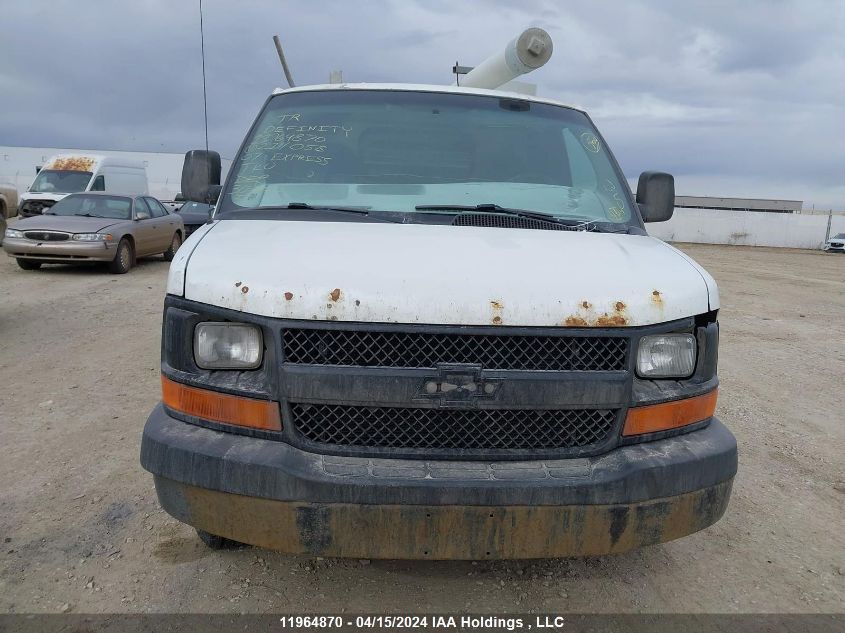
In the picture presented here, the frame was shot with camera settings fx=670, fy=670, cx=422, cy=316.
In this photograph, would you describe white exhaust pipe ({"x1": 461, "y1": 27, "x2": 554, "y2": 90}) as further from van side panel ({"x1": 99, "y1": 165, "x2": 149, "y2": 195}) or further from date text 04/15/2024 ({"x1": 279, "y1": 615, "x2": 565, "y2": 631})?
van side panel ({"x1": 99, "y1": 165, "x2": 149, "y2": 195})

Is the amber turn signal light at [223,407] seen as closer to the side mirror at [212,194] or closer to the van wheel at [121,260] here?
the side mirror at [212,194]

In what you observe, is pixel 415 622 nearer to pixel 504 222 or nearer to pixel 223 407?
pixel 223 407

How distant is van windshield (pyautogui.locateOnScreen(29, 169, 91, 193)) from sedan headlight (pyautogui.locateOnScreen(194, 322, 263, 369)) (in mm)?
18205

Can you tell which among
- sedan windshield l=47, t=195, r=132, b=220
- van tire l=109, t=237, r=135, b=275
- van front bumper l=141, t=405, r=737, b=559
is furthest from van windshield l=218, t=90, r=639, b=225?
sedan windshield l=47, t=195, r=132, b=220

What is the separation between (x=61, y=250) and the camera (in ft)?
38.3

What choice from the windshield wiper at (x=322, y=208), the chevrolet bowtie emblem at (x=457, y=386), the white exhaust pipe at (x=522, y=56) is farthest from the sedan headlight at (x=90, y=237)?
the chevrolet bowtie emblem at (x=457, y=386)

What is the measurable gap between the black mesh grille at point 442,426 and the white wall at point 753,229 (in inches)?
1577

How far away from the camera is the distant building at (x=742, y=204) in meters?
68.6

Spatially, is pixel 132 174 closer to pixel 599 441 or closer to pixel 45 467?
pixel 45 467

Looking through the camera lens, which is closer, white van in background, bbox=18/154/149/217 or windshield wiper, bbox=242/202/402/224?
windshield wiper, bbox=242/202/402/224

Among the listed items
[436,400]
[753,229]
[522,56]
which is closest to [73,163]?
[522,56]

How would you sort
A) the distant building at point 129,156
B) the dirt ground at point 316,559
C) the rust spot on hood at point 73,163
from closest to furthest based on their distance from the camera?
the dirt ground at point 316,559
the rust spot on hood at point 73,163
the distant building at point 129,156

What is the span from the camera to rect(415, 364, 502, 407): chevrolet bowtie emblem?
7.16ft

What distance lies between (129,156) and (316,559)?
1255 inches
